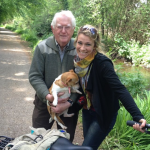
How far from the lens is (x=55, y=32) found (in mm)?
2527

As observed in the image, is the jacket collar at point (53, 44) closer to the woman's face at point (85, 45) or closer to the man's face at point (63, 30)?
the man's face at point (63, 30)

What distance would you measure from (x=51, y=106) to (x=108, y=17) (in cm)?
1552

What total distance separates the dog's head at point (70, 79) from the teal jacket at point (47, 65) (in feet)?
0.67

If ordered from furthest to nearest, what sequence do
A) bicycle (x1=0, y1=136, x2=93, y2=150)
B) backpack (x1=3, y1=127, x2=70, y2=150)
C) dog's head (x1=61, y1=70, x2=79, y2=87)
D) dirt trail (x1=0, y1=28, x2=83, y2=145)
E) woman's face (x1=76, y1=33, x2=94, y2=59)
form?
dirt trail (x1=0, y1=28, x2=83, y2=145), dog's head (x1=61, y1=70, x2=79, y2=87), woman's face (x1=76, y1=33, x2=94, y2=59), backpack (x1=3, y1=127, x2=70, y2=150), bicycle (x1=0, y1=136, x2=93, y2=150)

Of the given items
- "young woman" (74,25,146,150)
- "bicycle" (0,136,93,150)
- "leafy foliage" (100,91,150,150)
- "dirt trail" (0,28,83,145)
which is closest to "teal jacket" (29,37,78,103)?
"young woman" (74,25,146,150)

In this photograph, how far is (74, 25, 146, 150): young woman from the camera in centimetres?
204

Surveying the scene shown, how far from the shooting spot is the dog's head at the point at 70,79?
92.1 inches

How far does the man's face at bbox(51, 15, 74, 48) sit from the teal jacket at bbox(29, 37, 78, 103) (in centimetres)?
11

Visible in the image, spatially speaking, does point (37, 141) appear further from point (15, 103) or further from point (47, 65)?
point (15, 103)

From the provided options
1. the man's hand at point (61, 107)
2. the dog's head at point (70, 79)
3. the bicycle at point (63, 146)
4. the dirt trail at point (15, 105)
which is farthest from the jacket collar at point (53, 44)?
the dirt trail at point (15, 105)

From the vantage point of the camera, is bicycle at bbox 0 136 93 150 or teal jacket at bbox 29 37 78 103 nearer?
bicycle at bbox 0 136 93 150

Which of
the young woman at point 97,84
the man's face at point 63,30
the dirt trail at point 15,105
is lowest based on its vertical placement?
the dirt trail at point 15,105

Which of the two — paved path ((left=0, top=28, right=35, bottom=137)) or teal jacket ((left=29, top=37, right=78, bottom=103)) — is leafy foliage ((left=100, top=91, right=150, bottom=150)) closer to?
teal jacket ((left=29, top=37, right=78, bottom=103))

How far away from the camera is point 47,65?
256 cm
